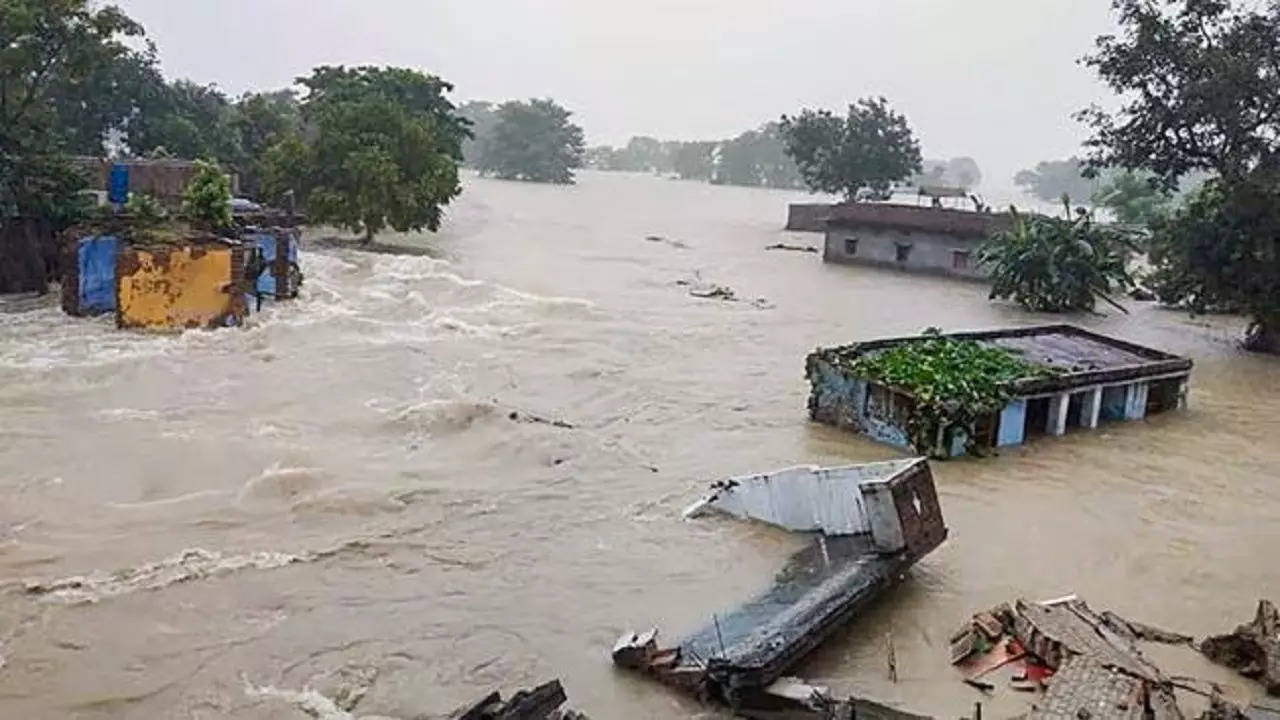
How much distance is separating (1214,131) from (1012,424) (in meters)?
12.4

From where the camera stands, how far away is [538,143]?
97375 millimetres

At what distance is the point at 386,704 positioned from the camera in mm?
7504

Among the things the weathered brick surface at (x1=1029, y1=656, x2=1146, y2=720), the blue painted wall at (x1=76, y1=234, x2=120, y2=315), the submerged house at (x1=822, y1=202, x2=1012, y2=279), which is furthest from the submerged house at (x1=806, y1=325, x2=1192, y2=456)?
the submerged house at (x1=822, y1=202, x2=1012, y2=279)

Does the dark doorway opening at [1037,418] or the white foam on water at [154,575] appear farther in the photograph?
the dark doorway opening at [1037,418]

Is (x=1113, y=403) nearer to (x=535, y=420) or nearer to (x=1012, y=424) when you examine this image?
(x=1012, y=424)

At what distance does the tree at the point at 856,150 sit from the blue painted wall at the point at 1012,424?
37.1m

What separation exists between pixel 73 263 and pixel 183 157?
64.6 ft

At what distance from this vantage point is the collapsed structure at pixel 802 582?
7.51m

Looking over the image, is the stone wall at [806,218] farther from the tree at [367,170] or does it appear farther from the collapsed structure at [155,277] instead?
Answer: the collapsed structure at [155,277]

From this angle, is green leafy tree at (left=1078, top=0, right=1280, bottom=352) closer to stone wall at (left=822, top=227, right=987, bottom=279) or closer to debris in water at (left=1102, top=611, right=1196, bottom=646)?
stone wall at (left=822, top=227, right=987, bottom=279)

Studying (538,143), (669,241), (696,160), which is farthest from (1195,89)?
(696,160)

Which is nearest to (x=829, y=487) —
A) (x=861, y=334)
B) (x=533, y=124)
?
(x=861, y=334)

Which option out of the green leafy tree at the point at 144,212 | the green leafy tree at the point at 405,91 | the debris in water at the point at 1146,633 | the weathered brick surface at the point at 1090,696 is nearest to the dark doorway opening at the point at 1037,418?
the debris in water at the point at 1146,633

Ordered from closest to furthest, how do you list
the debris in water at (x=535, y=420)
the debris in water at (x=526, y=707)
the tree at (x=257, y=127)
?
the debris in water at (x=526, y=707), the debris in water at (x=535, y=420), the tree at (x=257, y=127)
